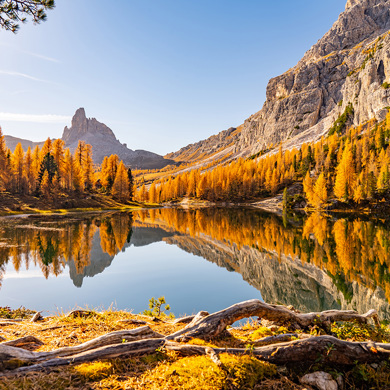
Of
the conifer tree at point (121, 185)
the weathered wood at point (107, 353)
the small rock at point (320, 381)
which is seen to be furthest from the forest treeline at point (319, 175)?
the weathered wood at point (107, 353)

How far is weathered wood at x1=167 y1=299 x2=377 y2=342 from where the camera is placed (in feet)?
18.9

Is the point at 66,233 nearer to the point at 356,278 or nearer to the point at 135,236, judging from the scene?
the point at 135,236

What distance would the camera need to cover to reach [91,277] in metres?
19.3

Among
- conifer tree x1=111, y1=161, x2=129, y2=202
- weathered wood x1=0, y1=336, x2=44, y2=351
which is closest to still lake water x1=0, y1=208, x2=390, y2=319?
weathered wood x1=0, y1=336, x2=44, y2=351

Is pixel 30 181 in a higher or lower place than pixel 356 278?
higher

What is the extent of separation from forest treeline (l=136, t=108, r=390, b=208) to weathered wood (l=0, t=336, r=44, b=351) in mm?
84997

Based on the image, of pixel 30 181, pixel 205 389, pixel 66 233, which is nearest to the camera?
pixel 205 389

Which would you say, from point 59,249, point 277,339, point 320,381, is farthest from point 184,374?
point 59,249

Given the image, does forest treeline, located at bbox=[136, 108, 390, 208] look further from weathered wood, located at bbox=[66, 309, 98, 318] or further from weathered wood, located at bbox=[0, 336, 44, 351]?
weathered wood, located at bbox=[0, 336, 44, 351]

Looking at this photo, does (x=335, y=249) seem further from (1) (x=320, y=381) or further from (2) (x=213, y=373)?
(2) (x=213, y=373)

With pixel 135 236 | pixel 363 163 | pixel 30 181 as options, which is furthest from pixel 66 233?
pixel 363 163

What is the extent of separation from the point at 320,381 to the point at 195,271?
1857 cm

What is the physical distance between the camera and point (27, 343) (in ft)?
17.9

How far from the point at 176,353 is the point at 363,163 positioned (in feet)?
339
